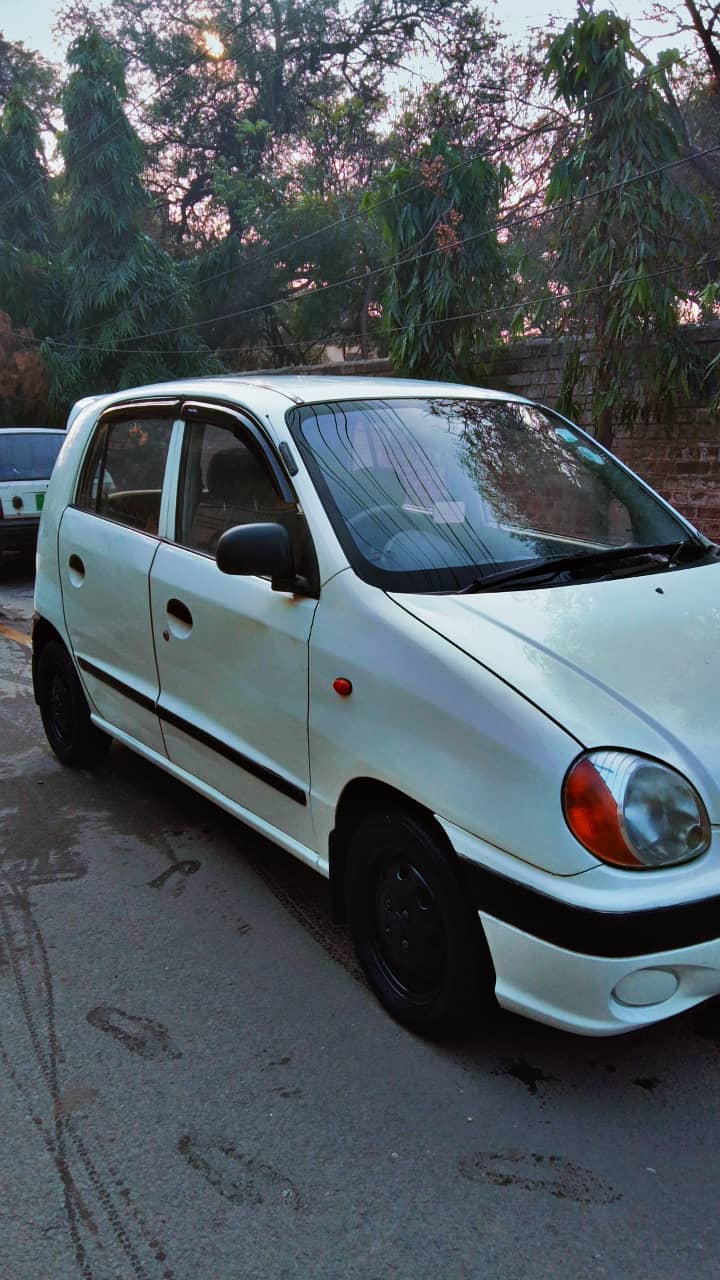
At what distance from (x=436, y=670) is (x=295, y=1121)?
1.18 metres

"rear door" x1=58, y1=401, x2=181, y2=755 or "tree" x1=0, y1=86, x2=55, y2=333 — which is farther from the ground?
"tree" x1=0, y1=86, x2=55, y2=333

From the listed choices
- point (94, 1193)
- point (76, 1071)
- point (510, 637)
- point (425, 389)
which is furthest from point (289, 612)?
point (94, 1193)

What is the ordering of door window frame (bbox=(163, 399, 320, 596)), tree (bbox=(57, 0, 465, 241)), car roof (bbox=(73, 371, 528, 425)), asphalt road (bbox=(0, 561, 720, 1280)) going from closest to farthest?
asphalt road (bbox=(0, 561, 720, 1280)) < door window frame (bbox=(163, 399, 320, 596)) < car roof (bbox=(73, 371, 528, 425)) < tree (bbox=(57, 0, 465, 241))

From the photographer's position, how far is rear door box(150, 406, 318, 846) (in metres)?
3.14

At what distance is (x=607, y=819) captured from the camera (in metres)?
2.26

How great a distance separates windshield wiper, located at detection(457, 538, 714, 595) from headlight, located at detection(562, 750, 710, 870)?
76 cm

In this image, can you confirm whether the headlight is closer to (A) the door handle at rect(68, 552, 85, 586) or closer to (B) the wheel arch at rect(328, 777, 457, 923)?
(B) the wheel arch at rect(328, 777, 457, 923)

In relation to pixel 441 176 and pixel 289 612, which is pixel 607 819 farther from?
pixel 441 176

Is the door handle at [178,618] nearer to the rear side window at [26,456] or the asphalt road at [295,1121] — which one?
the asphalt road at [295,1121]

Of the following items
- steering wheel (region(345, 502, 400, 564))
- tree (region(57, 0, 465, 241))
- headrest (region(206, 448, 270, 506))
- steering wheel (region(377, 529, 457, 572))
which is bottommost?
steering wheel (region(377, 529, 457, 572))

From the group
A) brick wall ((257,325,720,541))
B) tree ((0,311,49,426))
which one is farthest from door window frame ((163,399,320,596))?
tree ((0,311,49,426))

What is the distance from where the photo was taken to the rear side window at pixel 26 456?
11.0 metres

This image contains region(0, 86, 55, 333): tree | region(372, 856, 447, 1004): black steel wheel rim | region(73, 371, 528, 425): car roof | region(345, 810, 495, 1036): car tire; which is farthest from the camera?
region(0, 86, 55, 333): tree

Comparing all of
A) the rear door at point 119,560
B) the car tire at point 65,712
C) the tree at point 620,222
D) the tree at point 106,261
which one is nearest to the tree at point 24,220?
the tree at point 106,261
